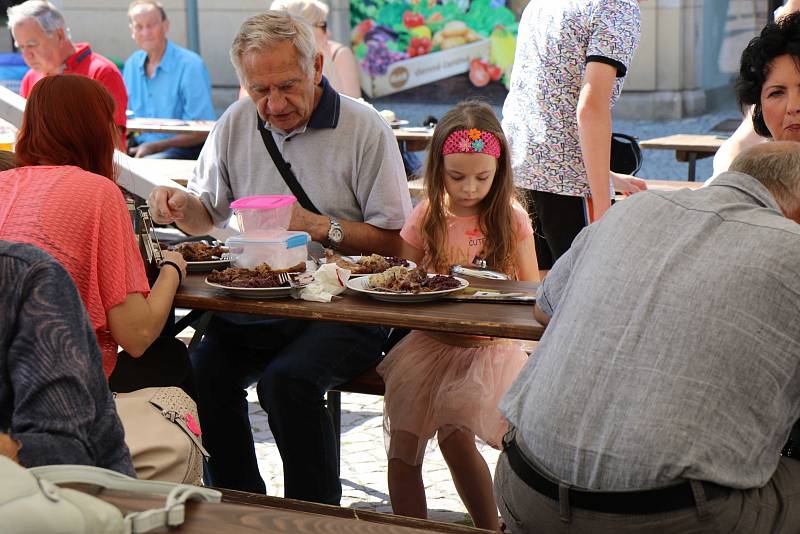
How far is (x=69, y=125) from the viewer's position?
316cm

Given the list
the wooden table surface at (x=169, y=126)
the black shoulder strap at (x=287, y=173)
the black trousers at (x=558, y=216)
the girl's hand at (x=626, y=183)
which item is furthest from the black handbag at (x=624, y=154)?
the wooden table surface at (x=169, y=126)

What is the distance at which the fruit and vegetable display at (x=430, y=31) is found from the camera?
13.3m

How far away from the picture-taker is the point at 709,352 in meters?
2.27

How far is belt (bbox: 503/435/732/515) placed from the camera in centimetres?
227

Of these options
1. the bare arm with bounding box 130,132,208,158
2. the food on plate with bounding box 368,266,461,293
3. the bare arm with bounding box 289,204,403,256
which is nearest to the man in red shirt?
the bare arm with bounding box 130,132,208,158

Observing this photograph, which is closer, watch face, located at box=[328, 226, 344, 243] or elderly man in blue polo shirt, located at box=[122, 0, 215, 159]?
watch face, located at box=[328, 226, 344, 243]

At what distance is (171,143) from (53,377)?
648 centimetres

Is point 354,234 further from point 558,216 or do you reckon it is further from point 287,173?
point 558,216

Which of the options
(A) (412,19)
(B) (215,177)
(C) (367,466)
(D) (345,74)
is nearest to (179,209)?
(B) (215,177)

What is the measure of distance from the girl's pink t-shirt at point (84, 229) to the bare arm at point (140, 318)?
0.08ft

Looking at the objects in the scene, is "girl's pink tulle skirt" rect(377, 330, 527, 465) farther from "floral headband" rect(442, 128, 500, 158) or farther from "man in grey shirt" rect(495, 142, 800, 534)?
"man in grey shirt" rect(495, 142, 800, 534)

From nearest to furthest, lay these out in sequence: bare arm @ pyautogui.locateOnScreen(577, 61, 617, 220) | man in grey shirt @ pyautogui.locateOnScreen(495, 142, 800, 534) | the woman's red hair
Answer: man in grey shirt @ pyautogui.locateOnScreen(495, 142, 800, 534) < the woman's red hair < bare arm @ pyautogui.locateOnScreen(577, 61, 617, 220)

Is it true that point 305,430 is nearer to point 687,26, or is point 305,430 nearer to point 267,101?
point 267,101

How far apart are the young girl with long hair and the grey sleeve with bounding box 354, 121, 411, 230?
0.26 ft
